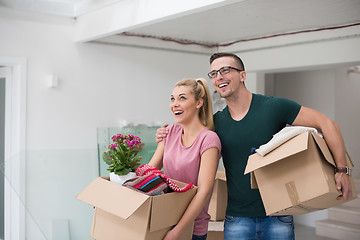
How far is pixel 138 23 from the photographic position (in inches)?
137

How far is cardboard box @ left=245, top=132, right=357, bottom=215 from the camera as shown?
5.88ft

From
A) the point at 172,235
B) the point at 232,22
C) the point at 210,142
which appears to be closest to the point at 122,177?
the point at 172,235

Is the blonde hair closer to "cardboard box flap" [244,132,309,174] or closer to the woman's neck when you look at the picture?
the woman's neck

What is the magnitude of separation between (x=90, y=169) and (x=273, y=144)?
7.58ft

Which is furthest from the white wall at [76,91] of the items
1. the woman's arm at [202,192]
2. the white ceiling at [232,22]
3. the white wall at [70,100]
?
the woman's arm at [202,192]

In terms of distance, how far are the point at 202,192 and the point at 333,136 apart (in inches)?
25.7

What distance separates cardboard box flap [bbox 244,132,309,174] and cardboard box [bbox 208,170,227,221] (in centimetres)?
66

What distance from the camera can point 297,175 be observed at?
1.87 meters

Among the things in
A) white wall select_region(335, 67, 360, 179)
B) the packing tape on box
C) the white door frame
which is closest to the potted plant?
the packing tape on box

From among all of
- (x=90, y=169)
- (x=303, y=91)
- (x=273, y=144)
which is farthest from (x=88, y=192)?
(x=303, y=91)

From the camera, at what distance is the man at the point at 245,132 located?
82.1 inches

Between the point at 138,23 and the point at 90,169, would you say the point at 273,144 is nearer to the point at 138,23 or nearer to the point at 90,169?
the point at 138,23

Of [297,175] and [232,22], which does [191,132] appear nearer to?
[297,175]

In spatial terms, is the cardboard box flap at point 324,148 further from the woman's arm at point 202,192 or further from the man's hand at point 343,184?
the woman's arm at point 202,192
